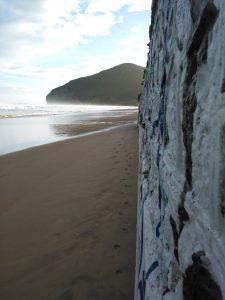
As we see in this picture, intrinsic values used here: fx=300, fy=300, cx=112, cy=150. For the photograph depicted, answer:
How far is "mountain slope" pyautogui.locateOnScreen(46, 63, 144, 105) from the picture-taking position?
427 ft

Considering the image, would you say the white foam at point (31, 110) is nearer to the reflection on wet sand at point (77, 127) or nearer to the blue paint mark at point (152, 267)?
the reflection on wet sand at point (77, 127)

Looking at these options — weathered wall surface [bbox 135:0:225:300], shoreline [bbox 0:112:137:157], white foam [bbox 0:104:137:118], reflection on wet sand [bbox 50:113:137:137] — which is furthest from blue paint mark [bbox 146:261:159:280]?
white foam [bbox 0:104:137:118]

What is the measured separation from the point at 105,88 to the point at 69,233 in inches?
5602

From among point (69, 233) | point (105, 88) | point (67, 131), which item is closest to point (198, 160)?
point (69, 233)

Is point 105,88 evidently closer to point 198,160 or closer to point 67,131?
point 67,131

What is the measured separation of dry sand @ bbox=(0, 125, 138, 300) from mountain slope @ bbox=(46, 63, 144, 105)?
114 m

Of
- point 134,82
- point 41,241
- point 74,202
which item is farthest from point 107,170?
point 134,82

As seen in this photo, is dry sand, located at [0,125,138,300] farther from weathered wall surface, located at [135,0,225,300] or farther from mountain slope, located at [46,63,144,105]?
mountain slope, located at [46,63,144,105]

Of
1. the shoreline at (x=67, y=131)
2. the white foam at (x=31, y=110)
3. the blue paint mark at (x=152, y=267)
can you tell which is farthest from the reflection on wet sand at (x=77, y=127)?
the blue paint mark at (x=152, y=267)

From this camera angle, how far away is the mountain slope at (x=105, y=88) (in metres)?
130

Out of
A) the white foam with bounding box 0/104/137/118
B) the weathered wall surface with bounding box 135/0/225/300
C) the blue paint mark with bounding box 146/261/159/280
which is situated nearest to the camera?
the weathered wall surface with bounding box 135/0/225/300

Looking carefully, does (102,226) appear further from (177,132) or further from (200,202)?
(200,202)

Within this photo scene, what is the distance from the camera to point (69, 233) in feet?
13.2

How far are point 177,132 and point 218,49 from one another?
552 mm
